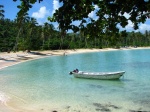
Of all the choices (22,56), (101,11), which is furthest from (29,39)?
(101,11)

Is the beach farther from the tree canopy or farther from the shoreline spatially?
the tree canopy

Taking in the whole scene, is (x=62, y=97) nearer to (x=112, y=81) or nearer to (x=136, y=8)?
(x=112, y=81)

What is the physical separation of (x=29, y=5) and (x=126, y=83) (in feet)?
81.4

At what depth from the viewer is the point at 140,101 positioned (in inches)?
864

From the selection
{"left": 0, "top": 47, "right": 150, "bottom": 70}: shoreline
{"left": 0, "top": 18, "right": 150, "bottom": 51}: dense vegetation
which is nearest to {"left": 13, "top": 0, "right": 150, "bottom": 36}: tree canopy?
{"left": 0, "top": 47, "right": 150, "bottom": 70}: shoreline

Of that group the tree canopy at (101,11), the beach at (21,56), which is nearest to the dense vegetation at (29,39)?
the beach at (21,56)

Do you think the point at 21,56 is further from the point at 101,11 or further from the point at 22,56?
the point at 101,11

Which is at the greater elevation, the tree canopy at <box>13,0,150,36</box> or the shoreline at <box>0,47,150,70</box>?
the tree canopy at <box>13,0,150,36</box>

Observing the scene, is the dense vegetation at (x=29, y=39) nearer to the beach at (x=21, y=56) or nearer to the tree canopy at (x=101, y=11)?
the beach at (x=21, y=56)

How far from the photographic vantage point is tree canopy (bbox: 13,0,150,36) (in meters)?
8.79

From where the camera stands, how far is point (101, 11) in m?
9.96

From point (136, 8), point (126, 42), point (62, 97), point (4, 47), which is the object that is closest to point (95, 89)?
point (62, 97)

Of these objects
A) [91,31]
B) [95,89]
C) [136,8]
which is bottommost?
[95,89]

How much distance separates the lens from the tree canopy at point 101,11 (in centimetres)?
879
